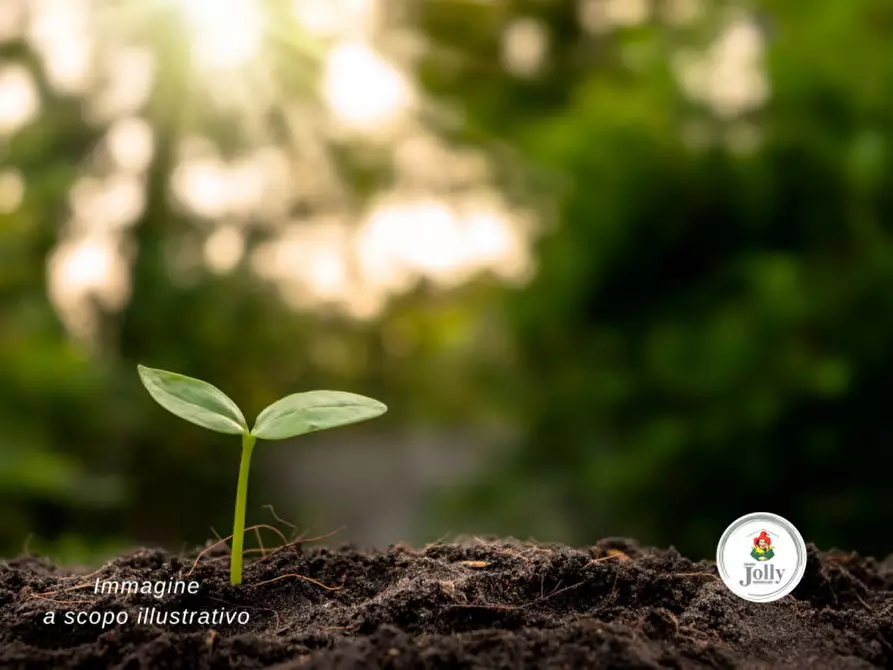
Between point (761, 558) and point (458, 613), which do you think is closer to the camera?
point (458, 613)

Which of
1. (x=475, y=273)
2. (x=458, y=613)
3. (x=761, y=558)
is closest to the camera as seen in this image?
(x=458, y=613)

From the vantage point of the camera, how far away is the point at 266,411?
3.32 ft

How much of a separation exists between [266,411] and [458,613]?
1.02 feet

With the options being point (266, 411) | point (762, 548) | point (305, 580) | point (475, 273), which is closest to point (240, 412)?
point (266, 411)

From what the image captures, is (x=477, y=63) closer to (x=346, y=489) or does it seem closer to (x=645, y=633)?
(x=346, y=489)

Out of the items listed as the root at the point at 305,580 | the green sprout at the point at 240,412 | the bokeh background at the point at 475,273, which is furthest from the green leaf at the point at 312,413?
the bokeh background at the point at 475,273

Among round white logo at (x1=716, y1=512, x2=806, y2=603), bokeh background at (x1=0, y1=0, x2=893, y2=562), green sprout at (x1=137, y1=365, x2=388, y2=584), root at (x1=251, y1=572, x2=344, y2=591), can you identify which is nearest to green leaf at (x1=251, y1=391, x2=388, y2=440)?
green sprout at (x1=137, y1=365, x2=388, y2=584)

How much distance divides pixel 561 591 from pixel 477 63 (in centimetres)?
437

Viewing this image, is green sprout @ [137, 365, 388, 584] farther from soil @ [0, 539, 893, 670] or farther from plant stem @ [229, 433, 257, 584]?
soil @ [0, 539, 893, 670]

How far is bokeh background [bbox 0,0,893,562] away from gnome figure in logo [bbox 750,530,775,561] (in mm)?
2048

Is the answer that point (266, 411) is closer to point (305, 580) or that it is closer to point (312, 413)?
point (312, 413)

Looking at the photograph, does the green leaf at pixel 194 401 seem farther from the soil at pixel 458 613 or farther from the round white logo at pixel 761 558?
the round white logo at pixel 761 558

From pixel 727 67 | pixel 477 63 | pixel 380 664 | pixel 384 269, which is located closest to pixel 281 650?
pixel 380 664

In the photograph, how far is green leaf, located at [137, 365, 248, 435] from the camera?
38.1 inches
